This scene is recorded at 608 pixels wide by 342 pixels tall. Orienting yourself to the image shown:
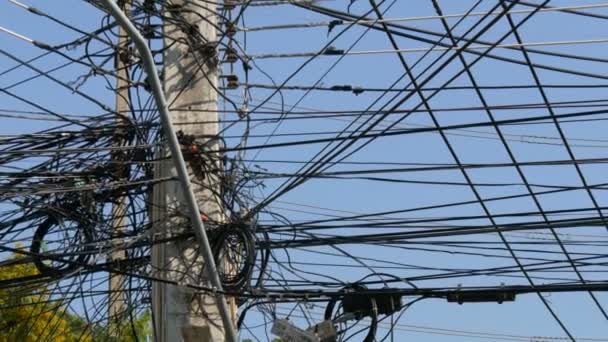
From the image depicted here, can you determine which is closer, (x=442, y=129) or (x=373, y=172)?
(x=442, y=129)

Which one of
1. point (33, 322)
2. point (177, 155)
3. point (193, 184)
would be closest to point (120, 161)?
point (193, 184)

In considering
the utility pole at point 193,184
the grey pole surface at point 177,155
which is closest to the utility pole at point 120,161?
the utility pole at point 193,184

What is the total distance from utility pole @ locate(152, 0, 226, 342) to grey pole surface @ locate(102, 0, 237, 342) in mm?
461

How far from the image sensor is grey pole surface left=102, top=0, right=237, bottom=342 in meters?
7.63

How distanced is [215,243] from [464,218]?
1.70 meters

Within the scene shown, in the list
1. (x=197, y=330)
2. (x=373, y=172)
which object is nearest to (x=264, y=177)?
(x=373, y=172)

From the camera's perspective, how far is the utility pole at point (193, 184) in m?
9.55

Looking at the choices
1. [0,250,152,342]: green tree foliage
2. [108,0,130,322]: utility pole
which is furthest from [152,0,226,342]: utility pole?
[0,250,152,342]: green tree foliage

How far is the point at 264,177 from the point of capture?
34.6 ft

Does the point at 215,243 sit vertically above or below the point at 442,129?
below

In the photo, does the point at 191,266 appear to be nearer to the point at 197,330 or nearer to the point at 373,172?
the point at 197,330

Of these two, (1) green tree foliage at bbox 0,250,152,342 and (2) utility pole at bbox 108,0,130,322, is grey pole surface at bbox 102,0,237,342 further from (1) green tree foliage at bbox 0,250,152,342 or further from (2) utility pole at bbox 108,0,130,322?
(1) green tree foliage at bbox 0,250,152,342

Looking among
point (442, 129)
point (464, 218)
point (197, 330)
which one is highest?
point (442, 129)

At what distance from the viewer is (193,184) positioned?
9914 mm
